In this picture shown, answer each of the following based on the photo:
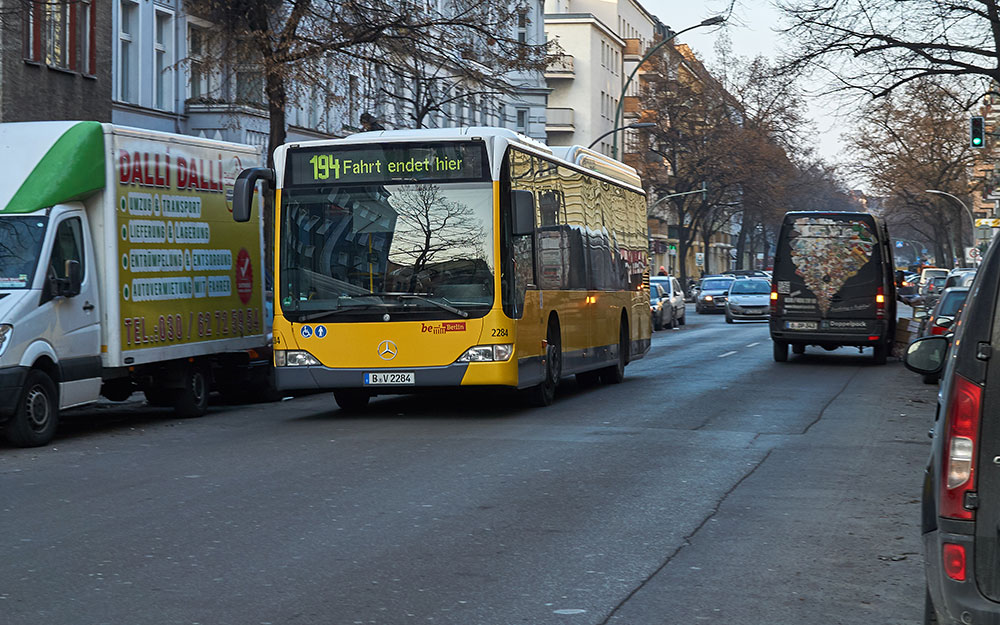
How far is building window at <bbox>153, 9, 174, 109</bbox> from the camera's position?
34.4 m

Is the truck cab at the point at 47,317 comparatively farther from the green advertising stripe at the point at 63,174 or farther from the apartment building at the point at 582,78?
the apartment building at the point at 582,78

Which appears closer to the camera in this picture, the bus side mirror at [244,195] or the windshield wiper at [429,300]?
the bus side mirror at [244,195]

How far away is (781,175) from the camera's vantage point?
3031 inches

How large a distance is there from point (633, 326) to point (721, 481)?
12.2 meters

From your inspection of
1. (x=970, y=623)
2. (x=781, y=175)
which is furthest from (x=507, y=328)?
(x=781, y=175)

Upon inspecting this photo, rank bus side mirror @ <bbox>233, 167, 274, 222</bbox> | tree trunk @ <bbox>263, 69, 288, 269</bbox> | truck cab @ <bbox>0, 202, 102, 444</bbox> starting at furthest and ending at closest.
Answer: tree trunk @ <bbox>263, 69, 288, 269</bbox> < bus side mirror @ <bbox>233, 167, 274, 222</bbox> < truck cab @ <bbox>0, 202, 102, 444</bbox>

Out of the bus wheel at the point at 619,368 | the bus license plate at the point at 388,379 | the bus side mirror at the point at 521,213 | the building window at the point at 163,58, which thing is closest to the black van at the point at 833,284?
the bus wheel at the point at 619,368

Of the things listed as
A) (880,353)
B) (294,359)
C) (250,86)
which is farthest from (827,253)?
(294,359)

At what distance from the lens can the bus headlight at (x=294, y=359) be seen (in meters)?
A: 15.2

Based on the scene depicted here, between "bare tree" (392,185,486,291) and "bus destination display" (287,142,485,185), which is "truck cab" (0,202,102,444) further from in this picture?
"bare tree" (392,185,486,291)

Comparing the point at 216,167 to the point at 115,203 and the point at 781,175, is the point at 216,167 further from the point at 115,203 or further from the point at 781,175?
the point at 781,175

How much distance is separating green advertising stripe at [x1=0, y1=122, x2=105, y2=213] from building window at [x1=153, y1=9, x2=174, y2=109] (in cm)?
2051

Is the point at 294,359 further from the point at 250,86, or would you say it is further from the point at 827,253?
the point at 250,86

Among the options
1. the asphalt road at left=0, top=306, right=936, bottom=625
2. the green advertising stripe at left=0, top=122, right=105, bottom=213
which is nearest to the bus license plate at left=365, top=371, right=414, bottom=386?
the asphalt road at left=0, top=306, right=936, bottom=625
